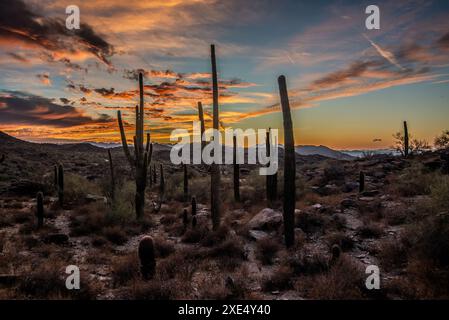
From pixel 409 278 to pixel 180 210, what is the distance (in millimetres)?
13973

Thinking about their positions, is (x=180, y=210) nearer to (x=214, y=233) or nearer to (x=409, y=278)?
(x=214, y=233)

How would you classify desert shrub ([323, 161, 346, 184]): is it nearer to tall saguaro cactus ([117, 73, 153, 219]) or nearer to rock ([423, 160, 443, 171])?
rock ([423, 160, 443, 171])

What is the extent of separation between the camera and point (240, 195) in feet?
69.6

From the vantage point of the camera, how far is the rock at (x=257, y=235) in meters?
11.3

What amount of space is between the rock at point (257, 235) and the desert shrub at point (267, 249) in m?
0.62

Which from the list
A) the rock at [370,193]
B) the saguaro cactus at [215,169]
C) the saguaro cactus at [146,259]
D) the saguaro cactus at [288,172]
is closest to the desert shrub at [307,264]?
the saguaro cactus at [288,172]

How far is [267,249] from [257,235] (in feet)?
5.26

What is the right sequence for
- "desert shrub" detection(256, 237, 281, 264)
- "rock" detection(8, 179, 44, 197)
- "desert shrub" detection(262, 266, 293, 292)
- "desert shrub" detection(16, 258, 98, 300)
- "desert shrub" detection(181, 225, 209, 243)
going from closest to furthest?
"desert shrub" detection(16, 258, 98, 300) < "desert shrub" detection(262, 266, 293, 292) < "desert shrub" detection(256, 237, 281, 264) < "desert shrub" detection(181, 225, 209, 243) < "rock" detection(8, 179, 44, 197)

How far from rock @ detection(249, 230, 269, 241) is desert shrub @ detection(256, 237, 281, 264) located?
2.05 ft

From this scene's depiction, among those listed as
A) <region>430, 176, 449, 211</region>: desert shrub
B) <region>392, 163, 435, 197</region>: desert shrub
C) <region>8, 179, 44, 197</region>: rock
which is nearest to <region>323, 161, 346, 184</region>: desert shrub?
<region>392, 163, 435, 197</region>: desert shrub

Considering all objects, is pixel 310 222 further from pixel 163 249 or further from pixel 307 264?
pixel 163 249

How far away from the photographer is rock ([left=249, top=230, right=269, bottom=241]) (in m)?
11.3

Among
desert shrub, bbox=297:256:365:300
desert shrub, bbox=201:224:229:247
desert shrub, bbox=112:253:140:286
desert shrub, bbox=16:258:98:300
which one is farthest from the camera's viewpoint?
desert shrub, bbox=201:224:229:247

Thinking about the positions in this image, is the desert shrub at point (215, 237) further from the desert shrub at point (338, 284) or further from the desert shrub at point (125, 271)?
the desert shrub at point (338, 284)
